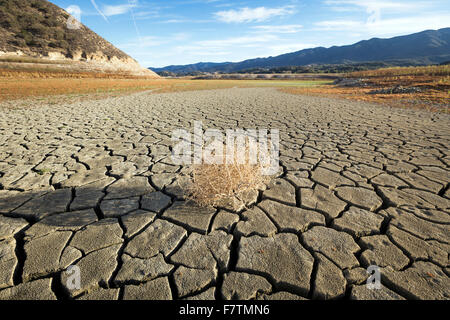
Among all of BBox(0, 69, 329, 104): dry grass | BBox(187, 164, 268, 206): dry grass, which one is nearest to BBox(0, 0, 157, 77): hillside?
BBox(0, 69, 329, 104): dry grass

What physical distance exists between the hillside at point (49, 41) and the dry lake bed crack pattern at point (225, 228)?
46.7 metres

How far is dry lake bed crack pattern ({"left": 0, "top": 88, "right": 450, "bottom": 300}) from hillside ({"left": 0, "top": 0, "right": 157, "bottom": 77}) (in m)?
46.7

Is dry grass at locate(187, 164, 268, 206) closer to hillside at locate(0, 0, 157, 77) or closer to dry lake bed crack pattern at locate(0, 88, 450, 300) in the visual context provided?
dry lake bed crack pattern at locate(0, 88, 450, 300)

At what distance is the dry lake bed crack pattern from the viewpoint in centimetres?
142

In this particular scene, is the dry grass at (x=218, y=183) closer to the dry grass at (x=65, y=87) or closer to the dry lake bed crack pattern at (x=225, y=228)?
the dry lake bed crack pattern at (x=225, y=228)

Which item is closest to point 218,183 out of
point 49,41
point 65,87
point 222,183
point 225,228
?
point 222,183

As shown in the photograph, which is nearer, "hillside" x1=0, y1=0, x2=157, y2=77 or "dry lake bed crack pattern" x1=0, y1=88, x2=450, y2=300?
"dry lake bed crack pattern" x1=0, y1=88, x2=450, y2=300

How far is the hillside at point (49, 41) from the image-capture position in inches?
1625

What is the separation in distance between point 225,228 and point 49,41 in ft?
217

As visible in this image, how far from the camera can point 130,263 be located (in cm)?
159

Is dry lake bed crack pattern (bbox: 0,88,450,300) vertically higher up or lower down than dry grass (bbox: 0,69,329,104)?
lower down

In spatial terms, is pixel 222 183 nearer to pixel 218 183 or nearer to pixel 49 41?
pixel 218 183
